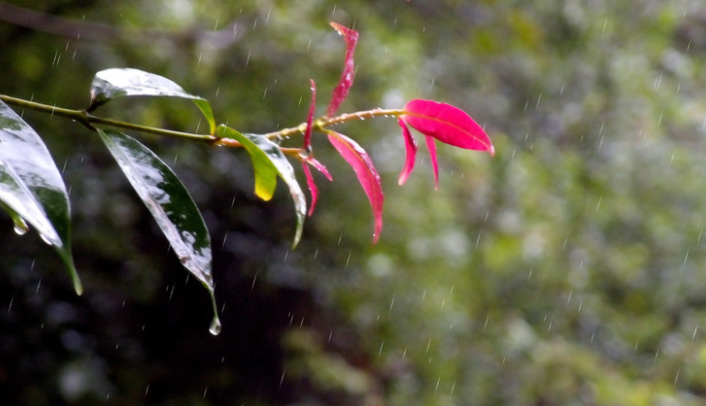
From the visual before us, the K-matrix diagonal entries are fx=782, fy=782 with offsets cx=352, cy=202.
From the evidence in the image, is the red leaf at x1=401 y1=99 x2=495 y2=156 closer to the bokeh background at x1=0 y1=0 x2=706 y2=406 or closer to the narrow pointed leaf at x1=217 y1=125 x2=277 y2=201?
the narrow pointed leaf at x1=217 y1=125 x2=277 y2=201

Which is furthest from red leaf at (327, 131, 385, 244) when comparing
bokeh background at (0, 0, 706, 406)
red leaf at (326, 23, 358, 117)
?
bokeh background at (0, 0, 706, 406)

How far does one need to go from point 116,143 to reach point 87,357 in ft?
5.03

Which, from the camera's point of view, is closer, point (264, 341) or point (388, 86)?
point (388, 86)

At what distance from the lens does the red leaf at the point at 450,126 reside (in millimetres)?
431

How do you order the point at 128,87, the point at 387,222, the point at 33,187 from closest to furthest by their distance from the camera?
the point at 33,187, the point at 128,87, the point at 387,222

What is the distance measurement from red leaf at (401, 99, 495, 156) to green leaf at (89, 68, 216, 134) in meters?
0.12

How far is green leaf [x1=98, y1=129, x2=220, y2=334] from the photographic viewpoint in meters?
0.35

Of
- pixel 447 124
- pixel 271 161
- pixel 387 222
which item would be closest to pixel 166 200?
pixel 271 161

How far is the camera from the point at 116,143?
1.21 ft

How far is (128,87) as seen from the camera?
0.40 m

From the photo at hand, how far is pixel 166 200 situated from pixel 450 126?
162 mm

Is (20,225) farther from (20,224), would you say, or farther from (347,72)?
(347,72)

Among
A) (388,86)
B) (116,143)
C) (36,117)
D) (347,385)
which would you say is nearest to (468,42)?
(388,86)

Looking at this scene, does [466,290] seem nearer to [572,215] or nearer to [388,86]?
[572,215]
